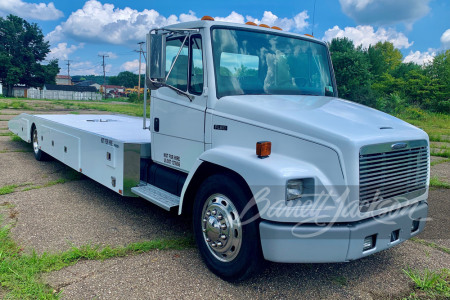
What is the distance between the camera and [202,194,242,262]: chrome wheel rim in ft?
10.8

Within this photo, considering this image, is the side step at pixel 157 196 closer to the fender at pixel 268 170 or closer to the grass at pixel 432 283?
the fender at pixel 268 170

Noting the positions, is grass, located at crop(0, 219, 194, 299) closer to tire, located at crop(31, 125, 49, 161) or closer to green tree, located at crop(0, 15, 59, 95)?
tire, located at crop(31, 125, 49, 161)

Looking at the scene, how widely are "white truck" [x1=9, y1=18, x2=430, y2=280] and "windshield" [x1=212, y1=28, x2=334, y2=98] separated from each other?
1cm

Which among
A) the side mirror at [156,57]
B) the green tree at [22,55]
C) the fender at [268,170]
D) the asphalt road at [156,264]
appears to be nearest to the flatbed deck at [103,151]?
the asphalt road at [156,264]

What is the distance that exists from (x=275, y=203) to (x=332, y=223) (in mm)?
479

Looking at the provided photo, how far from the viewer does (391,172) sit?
3.22 m

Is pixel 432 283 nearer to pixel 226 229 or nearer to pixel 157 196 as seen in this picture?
pixel 226 229

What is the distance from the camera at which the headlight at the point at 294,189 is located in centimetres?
293

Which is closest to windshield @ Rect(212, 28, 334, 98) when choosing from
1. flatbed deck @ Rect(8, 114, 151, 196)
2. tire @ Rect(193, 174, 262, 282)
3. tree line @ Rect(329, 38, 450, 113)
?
tire @ Rect(193, 174, 262, 282)

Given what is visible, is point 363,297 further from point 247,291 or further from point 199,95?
point 199,95

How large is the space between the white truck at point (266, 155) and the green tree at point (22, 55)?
7501 cm

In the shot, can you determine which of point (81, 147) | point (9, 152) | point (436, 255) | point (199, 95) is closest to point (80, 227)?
point (81, 147)

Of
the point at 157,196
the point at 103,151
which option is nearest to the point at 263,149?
the point at 157,196

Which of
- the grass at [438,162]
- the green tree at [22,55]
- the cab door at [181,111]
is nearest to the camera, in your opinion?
the cab door at [181,111]
